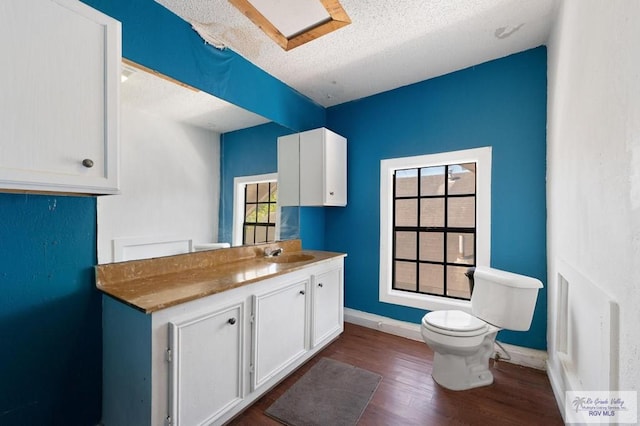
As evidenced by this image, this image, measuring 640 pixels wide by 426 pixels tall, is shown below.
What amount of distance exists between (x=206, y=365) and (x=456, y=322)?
1.65 metres

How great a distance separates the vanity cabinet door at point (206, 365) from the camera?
123 cm

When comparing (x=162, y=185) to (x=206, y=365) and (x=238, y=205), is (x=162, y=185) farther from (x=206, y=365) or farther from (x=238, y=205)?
(x=206, y=365)

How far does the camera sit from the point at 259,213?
2.45 meters

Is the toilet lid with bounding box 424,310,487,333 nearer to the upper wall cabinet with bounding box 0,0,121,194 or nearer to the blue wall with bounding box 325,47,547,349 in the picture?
the blue wall with bounding box 325,47,547,349

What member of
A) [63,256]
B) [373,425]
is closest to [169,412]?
[63,256]

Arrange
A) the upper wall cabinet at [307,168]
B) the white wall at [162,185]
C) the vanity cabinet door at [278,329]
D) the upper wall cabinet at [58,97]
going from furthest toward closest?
the upper wall cabinet at [307,168]
the vanity cabinet door at [278,329]
the white wall at [162,185]
the upper wall cabinet at [58,97]

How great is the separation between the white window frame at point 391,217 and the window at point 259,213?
1.16m

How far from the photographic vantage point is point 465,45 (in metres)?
2.10

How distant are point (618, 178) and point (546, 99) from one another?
165 centimetres

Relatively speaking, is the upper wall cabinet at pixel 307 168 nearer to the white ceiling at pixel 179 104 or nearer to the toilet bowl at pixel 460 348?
the white ceiling at pixel 179 104

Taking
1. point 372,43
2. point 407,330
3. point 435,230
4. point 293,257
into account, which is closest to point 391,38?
point 372,43

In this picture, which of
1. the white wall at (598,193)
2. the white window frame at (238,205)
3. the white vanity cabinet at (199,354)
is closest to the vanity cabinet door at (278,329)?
the white vanity cabinet at (199,354)

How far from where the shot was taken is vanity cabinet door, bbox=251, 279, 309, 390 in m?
1.64

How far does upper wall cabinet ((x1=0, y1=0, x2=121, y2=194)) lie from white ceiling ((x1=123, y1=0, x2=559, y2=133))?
1.43 ft
